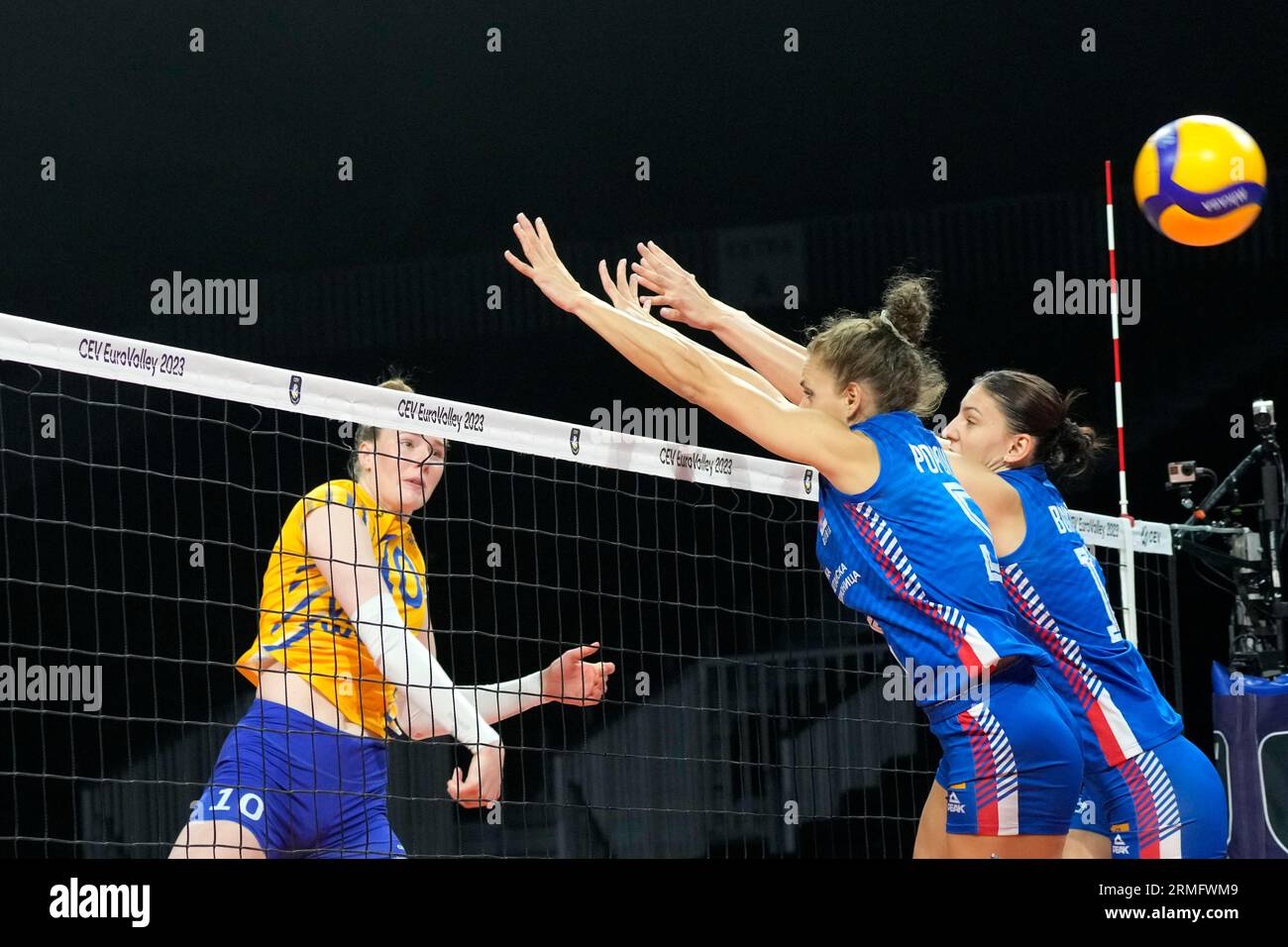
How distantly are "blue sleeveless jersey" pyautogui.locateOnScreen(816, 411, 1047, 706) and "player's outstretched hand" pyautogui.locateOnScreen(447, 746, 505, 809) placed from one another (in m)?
1.07

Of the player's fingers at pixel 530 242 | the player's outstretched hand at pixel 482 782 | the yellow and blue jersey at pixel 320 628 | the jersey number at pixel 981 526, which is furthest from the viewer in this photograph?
the yellow and blue jersey at pixel 320 628

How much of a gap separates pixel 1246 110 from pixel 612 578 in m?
5.44

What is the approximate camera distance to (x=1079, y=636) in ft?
13.6

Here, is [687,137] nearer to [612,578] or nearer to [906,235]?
[906,235]

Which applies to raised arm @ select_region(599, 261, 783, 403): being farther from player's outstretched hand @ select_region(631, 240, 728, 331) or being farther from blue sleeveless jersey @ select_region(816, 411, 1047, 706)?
blue sleeveless jersey @ select_region(816, 411, 1047, 706)

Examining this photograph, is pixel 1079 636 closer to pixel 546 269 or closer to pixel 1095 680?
pixel 1095 680

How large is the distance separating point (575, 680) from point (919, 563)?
1.20 meters

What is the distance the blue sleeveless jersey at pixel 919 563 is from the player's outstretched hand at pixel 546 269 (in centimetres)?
77

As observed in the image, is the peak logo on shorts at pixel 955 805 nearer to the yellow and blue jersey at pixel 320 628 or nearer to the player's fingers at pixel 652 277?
the yellow and blue jersey at pixel 320 628

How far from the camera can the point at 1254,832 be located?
608 centimetres

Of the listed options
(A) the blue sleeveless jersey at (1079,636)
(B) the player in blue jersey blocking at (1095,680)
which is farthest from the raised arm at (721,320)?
(A) the blue sleeveless jersey at (1079,636)

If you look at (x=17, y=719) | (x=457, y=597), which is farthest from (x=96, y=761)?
(x=457, y=597)

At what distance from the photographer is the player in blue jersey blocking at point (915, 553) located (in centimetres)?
347

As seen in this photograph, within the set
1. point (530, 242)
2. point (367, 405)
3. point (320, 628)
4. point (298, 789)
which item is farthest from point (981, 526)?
point (298, 789)
